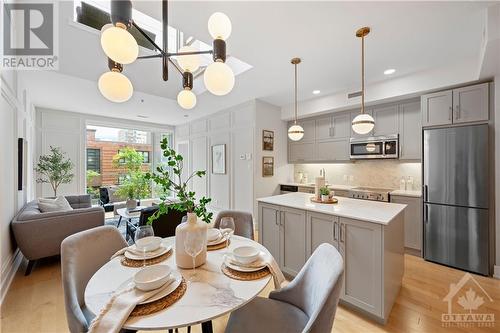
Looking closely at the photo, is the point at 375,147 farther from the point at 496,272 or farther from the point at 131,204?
the point at 131,204

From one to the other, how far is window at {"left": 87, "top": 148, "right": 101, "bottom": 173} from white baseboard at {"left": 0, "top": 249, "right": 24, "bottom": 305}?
3463 millimetres

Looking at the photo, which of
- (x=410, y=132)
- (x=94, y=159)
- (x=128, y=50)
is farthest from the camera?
(x=94, y=159)

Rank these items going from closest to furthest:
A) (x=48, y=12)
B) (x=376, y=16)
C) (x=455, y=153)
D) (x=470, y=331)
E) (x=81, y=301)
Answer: (x=81, y=301) → (x=470, y=331) → (x=376, y=16) → (x=48, y=12) → (x=455, y=153)

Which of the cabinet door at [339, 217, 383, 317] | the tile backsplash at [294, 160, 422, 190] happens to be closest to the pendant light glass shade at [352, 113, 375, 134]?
the cabinet door at [339, 217, 383, 317]

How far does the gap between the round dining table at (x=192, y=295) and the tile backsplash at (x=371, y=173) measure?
12.0 ft

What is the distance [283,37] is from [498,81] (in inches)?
106

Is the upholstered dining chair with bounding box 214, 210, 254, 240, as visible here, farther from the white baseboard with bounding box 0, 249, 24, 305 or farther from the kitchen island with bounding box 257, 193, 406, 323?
the white baseboard with bounding box 0, 249, 24, 305

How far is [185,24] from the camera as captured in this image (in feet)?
7.07

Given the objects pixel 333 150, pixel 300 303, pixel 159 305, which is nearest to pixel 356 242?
pixel 300 303

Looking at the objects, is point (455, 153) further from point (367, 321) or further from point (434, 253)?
point (367, 321)

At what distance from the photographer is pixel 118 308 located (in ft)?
2.79

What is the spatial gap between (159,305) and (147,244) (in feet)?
1.90

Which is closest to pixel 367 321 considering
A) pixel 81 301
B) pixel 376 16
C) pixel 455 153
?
pixel 81 301

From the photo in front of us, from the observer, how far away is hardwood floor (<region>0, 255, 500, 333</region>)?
182cm
